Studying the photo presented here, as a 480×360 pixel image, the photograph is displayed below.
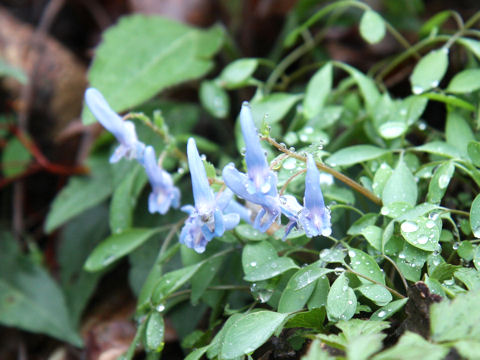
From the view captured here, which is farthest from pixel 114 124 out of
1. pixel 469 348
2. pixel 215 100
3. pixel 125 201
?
pixel 469 348

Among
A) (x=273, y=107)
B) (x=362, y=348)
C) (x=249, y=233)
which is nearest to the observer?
(x=362, y=348)

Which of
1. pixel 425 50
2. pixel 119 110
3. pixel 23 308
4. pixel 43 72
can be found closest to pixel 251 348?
pixel 119 110

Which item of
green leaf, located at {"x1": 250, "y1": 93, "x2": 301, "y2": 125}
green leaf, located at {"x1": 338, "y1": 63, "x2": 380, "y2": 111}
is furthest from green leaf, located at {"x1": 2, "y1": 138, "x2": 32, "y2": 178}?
green leaf, located at {"x1": 338, "y1": 63, "x2": 380, "y2": 111}

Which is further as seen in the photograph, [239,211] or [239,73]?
[239,73]

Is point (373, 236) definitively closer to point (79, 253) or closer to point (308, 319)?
point (308, 319)

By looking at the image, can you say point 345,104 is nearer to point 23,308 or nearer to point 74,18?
point 23,308

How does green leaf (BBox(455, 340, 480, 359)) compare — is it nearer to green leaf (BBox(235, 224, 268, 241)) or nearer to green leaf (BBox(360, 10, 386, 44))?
green leaf (BBox(235, 224, 268, 241))
